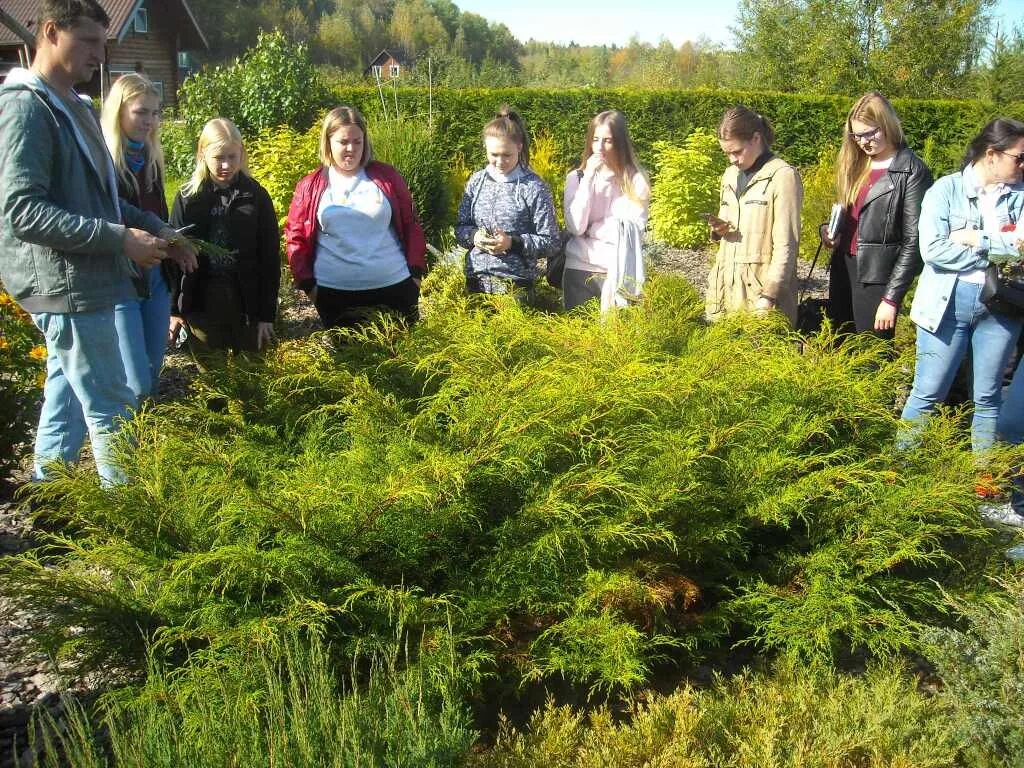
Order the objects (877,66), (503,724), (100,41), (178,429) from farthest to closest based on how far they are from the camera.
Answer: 1. (877,66)
2. (100,41)
3. (178,429)
4. (503,724)

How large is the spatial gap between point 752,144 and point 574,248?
3.53ft

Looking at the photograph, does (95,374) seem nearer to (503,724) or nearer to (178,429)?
(178,429)

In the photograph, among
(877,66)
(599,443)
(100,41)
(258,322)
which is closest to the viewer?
(599,443)

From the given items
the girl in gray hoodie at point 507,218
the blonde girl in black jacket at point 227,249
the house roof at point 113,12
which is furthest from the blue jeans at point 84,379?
the house roof at point 113,12

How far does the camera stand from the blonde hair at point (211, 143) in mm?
4094

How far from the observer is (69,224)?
2904 millimetres

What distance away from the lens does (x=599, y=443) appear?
249 centimetres

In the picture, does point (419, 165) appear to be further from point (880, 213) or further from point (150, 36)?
point (150, 36)

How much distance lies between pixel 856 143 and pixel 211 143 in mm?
3396

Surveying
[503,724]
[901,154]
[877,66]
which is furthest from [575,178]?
[877,66]

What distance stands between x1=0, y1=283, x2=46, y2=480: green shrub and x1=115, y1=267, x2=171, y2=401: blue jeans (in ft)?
1.68

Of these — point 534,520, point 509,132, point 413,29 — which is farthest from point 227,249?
point 413,29

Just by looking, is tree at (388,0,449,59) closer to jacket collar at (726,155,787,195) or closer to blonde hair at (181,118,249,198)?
blonde hair at (181,118,249,198)

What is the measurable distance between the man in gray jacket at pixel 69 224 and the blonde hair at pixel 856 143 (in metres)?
3.47
